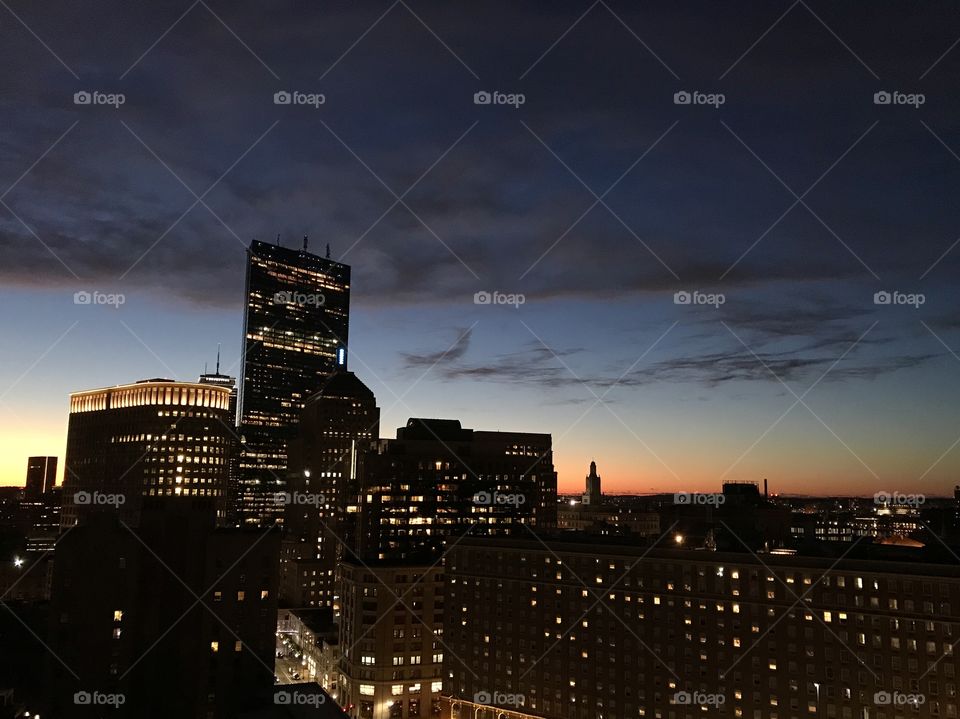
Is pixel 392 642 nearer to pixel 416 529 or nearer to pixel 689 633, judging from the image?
pixel 416 529

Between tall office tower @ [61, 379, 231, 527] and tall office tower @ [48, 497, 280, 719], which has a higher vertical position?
tall office tower @ [61, 379, 231, 527]

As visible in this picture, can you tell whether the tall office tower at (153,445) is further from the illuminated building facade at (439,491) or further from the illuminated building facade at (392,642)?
the illuminated building facade at (392,642)

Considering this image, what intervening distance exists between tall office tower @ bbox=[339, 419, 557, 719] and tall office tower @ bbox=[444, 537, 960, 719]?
213 inches

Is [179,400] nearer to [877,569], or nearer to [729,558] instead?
[729,558]

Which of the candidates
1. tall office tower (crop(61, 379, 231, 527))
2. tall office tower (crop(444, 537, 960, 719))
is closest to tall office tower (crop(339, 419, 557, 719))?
tall office tower (crop(444, 537, 960, 719))

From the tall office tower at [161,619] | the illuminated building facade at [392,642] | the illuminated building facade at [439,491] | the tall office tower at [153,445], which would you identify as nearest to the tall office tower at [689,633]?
the illuminated building facade at [392,642]

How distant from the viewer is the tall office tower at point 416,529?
92.8 metres

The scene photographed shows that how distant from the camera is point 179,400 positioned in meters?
180

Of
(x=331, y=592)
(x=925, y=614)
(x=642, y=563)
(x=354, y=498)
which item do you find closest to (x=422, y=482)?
(x=354, y=498)

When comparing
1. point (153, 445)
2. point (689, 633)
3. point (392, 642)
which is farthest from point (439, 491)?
point (153, 445)

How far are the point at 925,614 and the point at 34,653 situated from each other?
266 feet

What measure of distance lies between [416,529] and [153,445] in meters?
82.9

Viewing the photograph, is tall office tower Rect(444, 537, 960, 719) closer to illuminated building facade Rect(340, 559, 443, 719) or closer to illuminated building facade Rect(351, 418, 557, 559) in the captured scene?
illuminated building facade Rect(340, 559, 443, 719)

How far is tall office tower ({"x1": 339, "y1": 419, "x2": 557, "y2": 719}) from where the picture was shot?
304 feet
